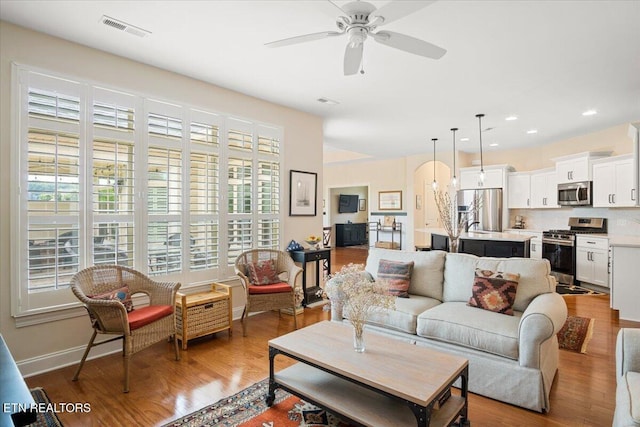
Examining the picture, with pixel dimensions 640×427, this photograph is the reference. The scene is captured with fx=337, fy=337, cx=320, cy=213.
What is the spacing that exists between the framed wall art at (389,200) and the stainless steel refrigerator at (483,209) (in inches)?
67.8

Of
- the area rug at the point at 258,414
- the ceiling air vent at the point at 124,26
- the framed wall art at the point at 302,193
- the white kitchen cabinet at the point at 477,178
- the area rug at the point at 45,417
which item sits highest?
the ceiling air vent at the point at 124,26

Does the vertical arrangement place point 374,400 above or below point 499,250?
below

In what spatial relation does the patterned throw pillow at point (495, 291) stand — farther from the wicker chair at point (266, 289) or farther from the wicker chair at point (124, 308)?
the wicker chair at point (124, 308)

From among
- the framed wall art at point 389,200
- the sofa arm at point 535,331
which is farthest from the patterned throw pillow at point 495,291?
the framed wall art at point 389,200

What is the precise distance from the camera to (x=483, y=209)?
7902 mm

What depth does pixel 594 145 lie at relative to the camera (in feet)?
20.9

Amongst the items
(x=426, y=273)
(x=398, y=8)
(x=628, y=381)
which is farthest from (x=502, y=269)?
(x=398, y=8)

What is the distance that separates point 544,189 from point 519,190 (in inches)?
22.3

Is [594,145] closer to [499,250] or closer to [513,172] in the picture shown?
[513,172]

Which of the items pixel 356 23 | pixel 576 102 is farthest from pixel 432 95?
pixel 356 23

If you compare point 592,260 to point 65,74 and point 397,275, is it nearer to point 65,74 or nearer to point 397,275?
point 397,275

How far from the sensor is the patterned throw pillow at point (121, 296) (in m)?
2.84

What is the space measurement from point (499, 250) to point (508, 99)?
2.40 metres

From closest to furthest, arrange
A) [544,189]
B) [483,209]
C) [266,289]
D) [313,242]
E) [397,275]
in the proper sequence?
[397,275] → [266,289] → [313,242] → [544,189] → [483,209]
